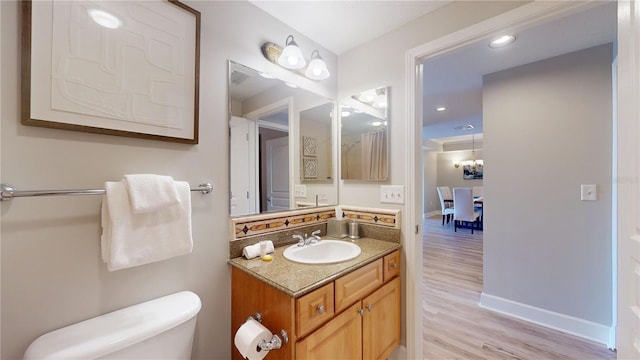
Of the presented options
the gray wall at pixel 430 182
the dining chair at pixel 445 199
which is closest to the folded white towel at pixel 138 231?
the dining chair at pixel 445 199

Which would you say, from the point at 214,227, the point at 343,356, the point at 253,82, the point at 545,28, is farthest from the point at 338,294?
the point at 545,28

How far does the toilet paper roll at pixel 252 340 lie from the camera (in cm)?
94

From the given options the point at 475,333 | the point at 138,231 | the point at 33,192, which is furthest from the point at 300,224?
the point at 475,333

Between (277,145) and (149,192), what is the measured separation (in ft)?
2.81

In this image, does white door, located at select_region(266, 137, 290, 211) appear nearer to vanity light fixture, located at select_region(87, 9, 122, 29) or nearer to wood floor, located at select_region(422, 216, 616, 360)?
vanity light fixture, located at select_region(87, 9, 122, 29)

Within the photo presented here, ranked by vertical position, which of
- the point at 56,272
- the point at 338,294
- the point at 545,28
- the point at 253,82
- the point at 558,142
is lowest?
the point at 338,294

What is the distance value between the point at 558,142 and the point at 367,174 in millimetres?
1718

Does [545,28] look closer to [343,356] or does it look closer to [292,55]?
[292,55]

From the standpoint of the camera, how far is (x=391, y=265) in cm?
149

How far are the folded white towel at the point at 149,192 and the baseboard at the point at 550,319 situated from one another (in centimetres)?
289

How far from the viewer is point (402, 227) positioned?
62.5 inches

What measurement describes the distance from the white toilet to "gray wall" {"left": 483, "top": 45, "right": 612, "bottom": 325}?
2.67 metres

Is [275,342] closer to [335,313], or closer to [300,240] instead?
[335,313]

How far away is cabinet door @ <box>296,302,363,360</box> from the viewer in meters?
0.97
